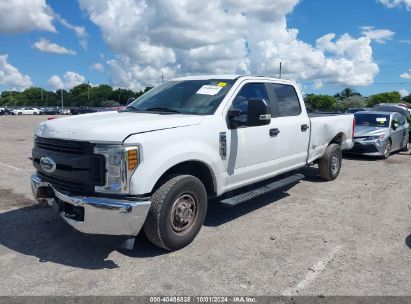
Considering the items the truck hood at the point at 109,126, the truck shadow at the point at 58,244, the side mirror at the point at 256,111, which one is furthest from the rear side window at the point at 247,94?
the truck shadow at the point at 58,244

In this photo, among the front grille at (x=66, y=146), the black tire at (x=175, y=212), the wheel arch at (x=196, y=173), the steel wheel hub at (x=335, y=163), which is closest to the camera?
the front grille at (x=66, y=146)

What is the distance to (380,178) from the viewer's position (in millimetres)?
8688

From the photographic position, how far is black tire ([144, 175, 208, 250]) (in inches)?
158

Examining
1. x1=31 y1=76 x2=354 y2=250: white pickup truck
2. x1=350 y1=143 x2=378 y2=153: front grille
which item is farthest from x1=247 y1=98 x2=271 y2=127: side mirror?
x1=350 y1=143 x2=378 y2=153: front grille

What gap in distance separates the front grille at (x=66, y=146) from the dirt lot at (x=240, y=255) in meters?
0.94

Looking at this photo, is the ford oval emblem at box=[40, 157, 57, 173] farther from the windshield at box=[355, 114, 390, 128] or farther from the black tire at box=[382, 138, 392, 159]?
the windshield at box=[355, 114, 390, 128]

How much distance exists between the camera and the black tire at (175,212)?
4.02 m

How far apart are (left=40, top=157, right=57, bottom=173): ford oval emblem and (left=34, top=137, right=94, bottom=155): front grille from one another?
12cm

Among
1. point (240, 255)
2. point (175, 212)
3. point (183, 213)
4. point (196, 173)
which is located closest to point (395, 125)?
point (196, 173)

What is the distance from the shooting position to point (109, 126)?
12.9ft

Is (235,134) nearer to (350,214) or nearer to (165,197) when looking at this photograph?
(165,197)

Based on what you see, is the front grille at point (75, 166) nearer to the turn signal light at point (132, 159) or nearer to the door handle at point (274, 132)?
the turn signal light at point (132, 159)

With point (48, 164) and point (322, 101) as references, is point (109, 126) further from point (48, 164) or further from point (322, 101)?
point (322, 101)

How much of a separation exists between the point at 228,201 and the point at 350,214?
7.31ft
